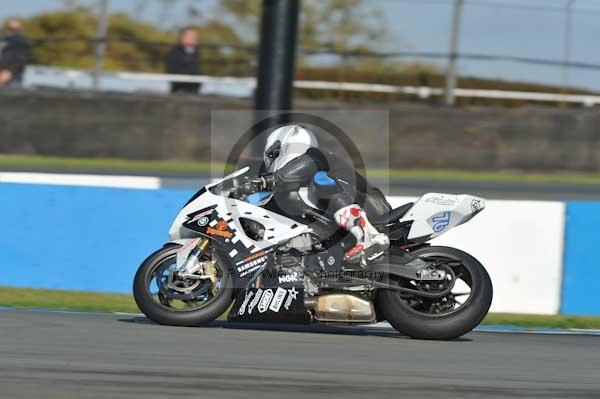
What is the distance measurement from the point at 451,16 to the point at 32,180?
10013mm

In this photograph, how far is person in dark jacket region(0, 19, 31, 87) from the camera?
17.3 meters

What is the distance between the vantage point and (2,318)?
24.0 feet

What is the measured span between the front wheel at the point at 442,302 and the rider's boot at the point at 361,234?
23cm

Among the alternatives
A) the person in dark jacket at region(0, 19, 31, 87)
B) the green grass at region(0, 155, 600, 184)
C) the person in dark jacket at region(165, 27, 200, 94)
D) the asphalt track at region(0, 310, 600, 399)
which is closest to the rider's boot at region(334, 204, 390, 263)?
the asphalt track at region(0, 310, 600, 399)

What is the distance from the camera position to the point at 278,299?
23.4 ft

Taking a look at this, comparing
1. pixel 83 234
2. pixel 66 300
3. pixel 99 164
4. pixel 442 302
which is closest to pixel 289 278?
pixel 442 302

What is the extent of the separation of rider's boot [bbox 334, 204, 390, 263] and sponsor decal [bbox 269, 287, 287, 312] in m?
0.50

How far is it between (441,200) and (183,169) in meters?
10.3

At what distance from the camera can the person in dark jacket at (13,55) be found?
1734 centimetres

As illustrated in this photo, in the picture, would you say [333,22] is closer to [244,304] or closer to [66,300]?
[66,300]

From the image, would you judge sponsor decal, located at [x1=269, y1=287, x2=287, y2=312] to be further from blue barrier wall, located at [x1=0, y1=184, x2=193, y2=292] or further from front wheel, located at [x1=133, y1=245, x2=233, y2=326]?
blue barrier wall, located at [x1=0, y1=184, x2=193, y2=292]

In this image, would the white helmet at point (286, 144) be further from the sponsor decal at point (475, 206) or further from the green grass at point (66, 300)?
the green grass at point (66, 300)

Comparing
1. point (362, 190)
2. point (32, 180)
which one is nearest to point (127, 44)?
point (32, 180)

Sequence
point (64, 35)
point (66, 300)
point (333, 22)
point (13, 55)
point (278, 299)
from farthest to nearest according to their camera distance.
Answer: point (64, 35) < point (333, 22) < point (13, 55) < point (66, 300) < point (278, 299)
